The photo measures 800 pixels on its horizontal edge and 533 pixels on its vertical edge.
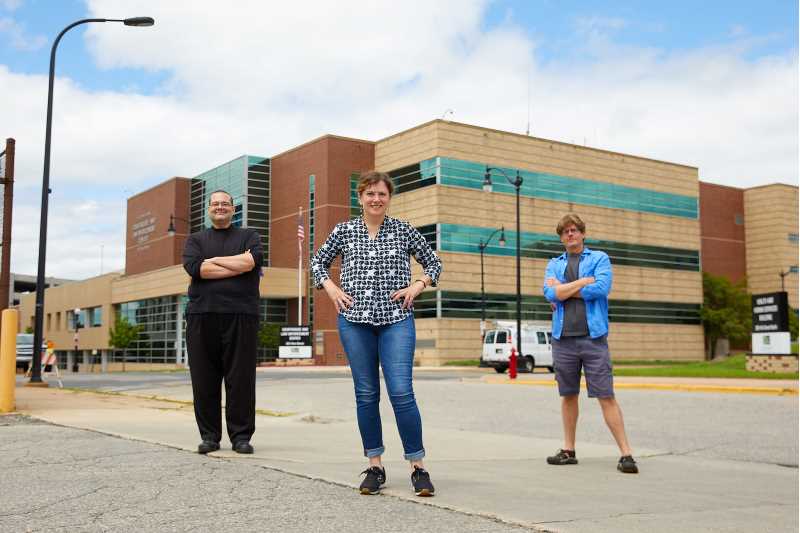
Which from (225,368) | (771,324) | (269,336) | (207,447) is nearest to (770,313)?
(771,324)

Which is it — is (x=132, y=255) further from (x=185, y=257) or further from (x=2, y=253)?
(x=185, y=257)

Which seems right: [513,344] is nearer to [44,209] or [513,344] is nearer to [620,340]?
[44,209]

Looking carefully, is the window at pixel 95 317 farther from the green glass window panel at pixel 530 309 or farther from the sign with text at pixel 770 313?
the sign with text at pixel 770 313

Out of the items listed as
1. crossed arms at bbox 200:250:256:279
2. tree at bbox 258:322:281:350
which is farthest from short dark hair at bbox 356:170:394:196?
tree at bbox 258:322:281:350

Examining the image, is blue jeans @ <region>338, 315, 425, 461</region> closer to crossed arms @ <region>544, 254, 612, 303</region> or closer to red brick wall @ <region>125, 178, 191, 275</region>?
crossed arms @ <region>544, 254, 612, 303</region>

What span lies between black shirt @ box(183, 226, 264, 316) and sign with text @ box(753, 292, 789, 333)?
80.0ft

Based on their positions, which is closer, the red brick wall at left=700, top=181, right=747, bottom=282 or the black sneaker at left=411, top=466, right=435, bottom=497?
the black sneaker at left=411, top=466, right=435, bottom=497

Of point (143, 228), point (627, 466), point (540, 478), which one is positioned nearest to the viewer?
point (540, 478)

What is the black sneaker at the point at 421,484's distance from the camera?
4.54 metres

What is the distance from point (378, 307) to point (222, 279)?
193 cm

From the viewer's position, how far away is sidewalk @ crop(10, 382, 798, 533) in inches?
168

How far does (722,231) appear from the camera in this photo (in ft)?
258

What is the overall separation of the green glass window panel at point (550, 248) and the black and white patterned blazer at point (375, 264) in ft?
159

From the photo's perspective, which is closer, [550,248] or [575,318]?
[575,318]
